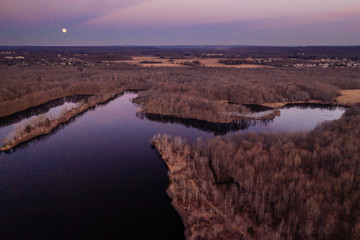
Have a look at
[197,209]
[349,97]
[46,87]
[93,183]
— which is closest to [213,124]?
[93,183]

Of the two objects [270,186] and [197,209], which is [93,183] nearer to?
[197,209]

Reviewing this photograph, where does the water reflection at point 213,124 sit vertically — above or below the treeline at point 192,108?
below

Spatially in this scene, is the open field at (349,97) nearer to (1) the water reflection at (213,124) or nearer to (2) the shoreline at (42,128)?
(1) the water reflection at (213,124)

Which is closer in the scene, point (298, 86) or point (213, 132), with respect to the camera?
point (213, 132)

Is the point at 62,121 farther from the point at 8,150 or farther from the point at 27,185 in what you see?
the point at 27,185

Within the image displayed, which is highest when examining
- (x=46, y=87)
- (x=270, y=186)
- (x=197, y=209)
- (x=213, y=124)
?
(x=46, y=87)

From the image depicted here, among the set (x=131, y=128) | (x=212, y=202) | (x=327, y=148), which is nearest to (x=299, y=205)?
(x=212, y=202)

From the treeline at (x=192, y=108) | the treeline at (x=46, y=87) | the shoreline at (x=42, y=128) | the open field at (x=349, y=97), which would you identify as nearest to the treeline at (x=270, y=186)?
the treeline at (x=192, y=108)
